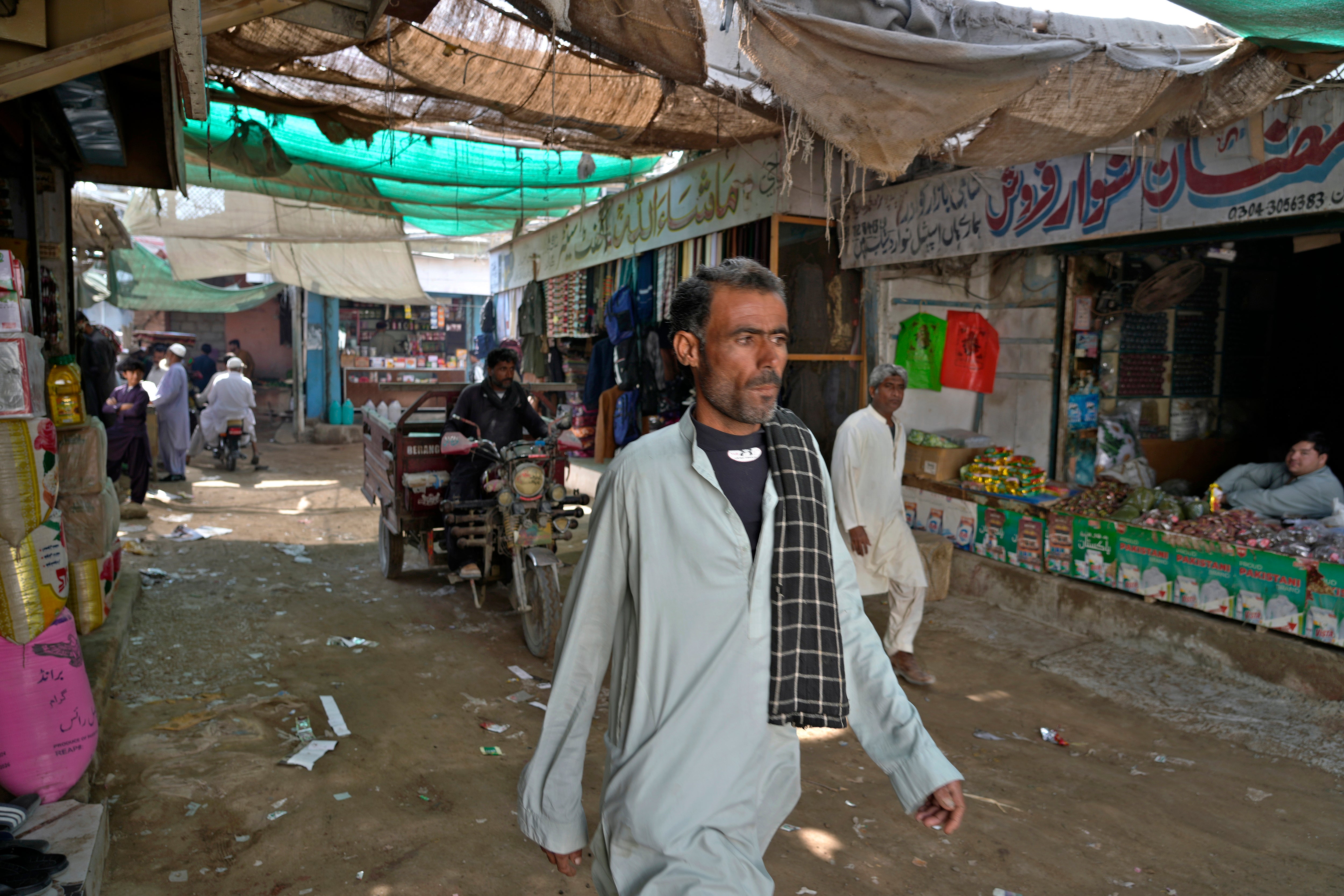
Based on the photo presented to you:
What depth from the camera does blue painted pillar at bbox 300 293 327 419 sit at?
17.0 metres

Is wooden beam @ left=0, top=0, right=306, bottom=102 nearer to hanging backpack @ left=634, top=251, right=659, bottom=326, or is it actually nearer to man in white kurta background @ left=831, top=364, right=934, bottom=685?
man in white kurta background @ left=831, top=364, right=934, bottom=685

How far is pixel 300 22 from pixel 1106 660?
18.8 feet

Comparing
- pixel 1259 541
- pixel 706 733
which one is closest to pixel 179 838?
pixel 706 733

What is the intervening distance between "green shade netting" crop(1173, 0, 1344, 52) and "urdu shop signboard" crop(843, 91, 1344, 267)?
1.12m

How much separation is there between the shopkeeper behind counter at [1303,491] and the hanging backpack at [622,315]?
20.2 feet

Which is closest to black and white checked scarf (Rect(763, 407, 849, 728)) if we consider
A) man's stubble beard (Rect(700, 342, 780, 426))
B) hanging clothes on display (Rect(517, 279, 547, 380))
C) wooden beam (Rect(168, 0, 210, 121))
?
man's stubble beard (Rect(700, 342, 780, 426))

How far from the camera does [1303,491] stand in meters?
5.53

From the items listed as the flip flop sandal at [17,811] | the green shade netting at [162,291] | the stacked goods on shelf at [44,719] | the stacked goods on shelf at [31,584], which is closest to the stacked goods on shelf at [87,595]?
the stacked goods on shelf at [31,584]

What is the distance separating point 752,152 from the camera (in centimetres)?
762

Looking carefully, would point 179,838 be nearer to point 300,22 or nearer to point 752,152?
point 300,22

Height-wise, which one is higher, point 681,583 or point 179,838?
point 681,583

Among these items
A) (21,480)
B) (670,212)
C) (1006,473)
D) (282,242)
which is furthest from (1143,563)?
(282,242)

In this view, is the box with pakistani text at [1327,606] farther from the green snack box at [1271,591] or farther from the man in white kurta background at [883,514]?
the man in white kurta background at [883,514]

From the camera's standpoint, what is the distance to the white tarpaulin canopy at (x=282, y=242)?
36.6ft
